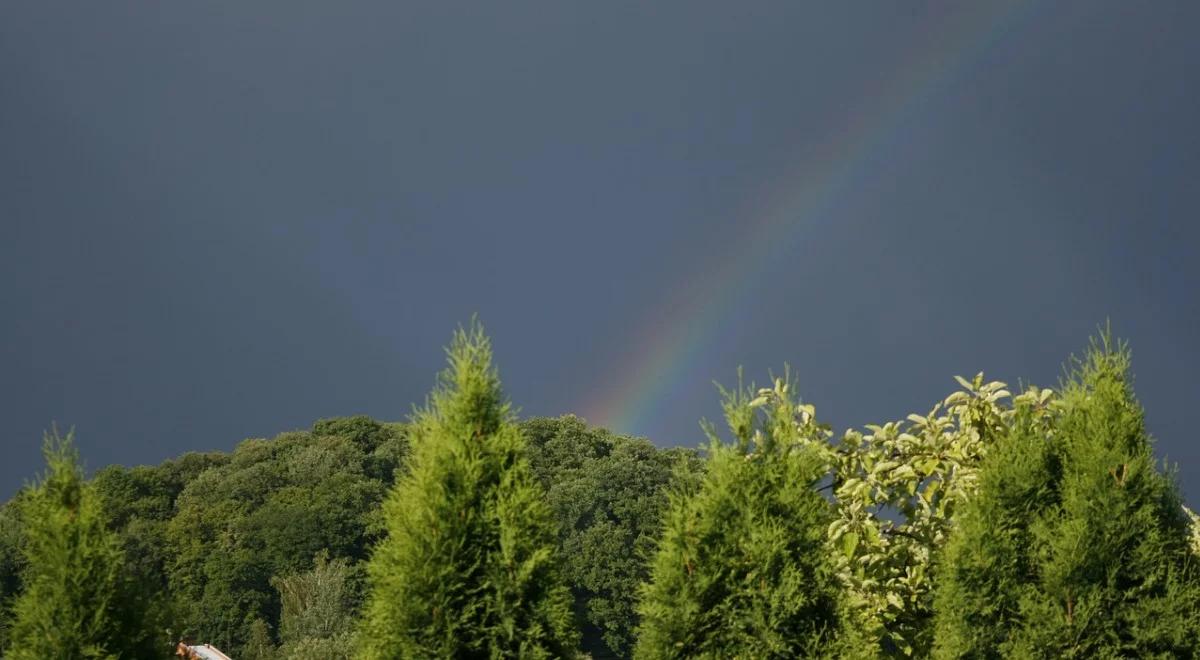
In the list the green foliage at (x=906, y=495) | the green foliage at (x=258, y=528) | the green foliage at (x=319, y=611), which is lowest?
the green foliage at (x=906, y=495)

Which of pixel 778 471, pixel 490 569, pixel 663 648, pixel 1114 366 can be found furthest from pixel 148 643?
pixel 1114 366

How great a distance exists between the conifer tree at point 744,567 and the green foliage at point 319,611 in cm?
2505

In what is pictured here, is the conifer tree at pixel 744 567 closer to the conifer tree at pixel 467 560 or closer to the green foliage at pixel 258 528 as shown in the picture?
the conifer tree at pixel 467 560

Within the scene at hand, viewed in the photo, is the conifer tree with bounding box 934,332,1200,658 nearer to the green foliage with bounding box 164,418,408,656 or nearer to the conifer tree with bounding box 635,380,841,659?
the conifer tree with bounding box 635,380,841,659

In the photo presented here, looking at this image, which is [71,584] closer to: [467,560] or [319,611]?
[467,560]

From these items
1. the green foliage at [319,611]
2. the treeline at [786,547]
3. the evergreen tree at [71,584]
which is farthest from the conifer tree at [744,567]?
the green foliage at [319,611]

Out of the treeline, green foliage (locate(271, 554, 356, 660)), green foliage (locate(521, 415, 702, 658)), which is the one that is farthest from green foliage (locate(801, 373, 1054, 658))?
green foliage (locate(521, 415, 702, 658))

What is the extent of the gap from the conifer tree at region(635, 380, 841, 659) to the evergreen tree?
3.21m

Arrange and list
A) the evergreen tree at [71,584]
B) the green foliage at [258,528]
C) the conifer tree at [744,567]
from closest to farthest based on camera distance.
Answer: the evergreen tree at [71,584] → the conifer tree at [744,567] → the green foliage at [258,528]

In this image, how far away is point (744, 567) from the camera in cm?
732

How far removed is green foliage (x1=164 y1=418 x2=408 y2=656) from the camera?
1644 inches

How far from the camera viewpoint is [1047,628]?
7531mm

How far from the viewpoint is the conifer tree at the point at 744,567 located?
285 inches

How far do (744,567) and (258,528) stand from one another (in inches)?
1546
